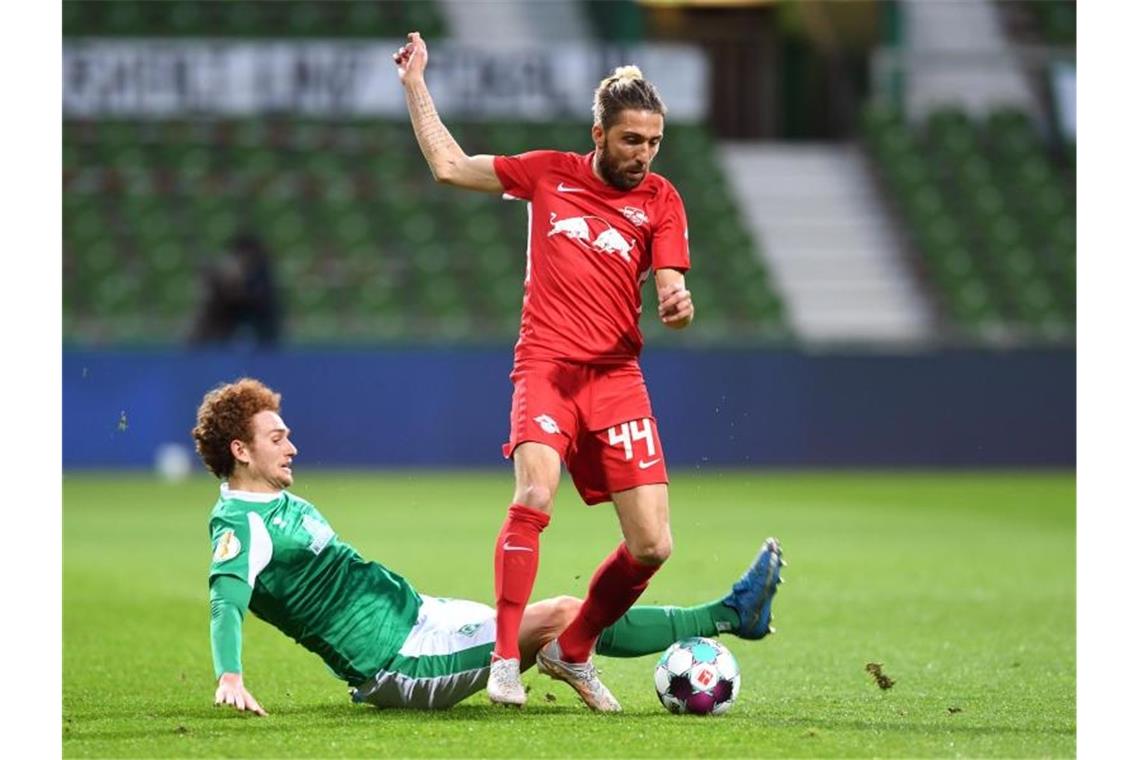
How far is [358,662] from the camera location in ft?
18.9

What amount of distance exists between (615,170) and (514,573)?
1.35m

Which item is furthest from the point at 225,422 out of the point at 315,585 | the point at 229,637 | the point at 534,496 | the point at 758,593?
the point at 758,593

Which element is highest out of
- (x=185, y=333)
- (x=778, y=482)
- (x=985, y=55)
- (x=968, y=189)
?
(x=985, y=55)

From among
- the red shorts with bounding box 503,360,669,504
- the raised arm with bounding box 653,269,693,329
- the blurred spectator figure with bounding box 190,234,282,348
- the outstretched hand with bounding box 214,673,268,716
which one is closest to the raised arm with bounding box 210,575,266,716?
the outstretched hand with bounding box 214,673,268,716

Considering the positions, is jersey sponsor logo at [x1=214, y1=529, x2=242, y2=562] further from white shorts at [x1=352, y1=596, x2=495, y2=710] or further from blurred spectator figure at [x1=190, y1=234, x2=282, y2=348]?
blurred spectator figure at [x1=190, y1=234, x2=282, y2=348]

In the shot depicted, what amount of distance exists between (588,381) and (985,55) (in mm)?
20043

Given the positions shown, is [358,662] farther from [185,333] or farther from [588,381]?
[185,333]

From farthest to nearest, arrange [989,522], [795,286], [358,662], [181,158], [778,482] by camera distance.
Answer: [795,286] → [181,158] → [778,482] → [989,522] → [358,662]

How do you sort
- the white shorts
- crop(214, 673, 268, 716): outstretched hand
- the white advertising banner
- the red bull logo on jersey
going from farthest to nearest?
the white advertising banner
the red bull logo on jersey
the white shorts
crop(214, 673, 268, 716): outstretched hand

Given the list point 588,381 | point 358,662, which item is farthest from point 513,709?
point 588,381

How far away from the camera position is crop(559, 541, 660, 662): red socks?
591cm

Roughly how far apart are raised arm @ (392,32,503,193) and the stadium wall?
11540 millimetres

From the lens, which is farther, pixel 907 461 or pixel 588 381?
pixel 907 461

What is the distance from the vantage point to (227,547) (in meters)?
5.50
